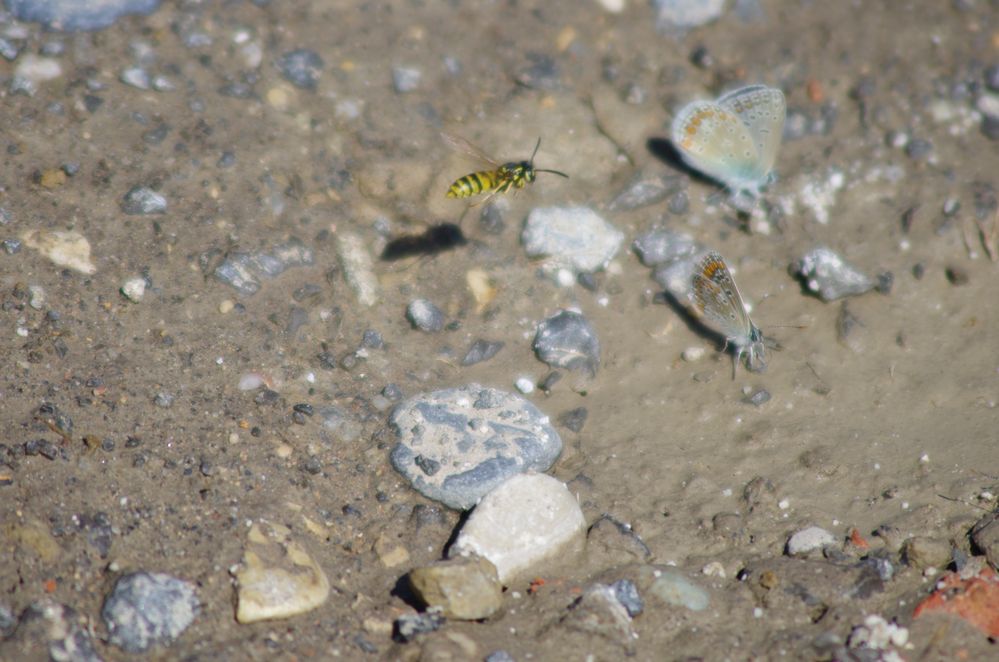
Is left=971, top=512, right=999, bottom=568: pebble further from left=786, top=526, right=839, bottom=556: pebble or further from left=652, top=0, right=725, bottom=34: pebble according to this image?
left=652, top=0, right=725, bottom=34: pebble

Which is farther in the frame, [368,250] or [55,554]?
[368,250]

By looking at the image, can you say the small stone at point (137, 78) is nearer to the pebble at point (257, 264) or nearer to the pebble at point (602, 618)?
the pebble at point (257, 264)

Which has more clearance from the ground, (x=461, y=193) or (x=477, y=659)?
(x=461, y=193)

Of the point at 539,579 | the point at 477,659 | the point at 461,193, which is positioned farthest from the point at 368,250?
the point at 477,659

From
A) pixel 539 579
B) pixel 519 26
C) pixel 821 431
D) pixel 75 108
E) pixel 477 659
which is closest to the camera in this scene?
pixel 477 659

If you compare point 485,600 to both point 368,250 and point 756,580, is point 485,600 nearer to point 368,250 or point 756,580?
point 756,580

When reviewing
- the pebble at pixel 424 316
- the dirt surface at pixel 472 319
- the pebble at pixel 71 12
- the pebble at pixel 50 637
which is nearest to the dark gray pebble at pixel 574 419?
the dirt surface at pixel 472 319

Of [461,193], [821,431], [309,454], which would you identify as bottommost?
[309,454]
